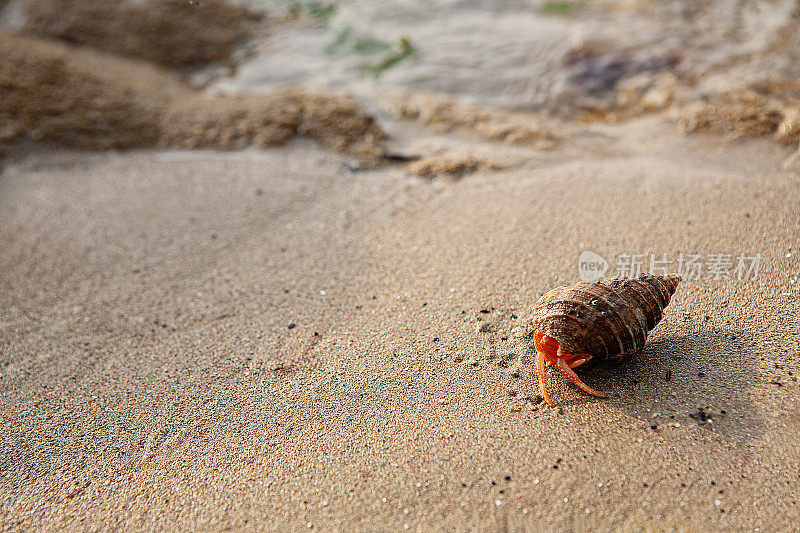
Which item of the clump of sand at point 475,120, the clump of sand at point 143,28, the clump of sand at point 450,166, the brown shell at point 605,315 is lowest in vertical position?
the clump of sand at point 450,166

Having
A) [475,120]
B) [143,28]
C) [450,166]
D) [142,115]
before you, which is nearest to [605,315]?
[450,166]

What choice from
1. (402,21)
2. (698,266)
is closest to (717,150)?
(698,266)

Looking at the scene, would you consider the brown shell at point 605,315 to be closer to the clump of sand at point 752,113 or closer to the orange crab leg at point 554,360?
the orange crab leg at point 554,360

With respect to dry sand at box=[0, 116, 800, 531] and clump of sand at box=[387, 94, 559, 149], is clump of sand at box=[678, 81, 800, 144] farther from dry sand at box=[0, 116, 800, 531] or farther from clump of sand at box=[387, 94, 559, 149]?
clump of sand at box=[387, 94, 559, 149]

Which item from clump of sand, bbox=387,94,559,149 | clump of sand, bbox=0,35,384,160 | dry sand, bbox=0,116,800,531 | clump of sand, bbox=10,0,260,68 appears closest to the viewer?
dry sand, bbox=0,116,800,531

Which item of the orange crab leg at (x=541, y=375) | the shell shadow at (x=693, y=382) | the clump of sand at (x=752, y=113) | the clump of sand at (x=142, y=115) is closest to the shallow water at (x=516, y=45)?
the clump of sand at (x=752, y=113)

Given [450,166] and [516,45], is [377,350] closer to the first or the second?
[450,166]

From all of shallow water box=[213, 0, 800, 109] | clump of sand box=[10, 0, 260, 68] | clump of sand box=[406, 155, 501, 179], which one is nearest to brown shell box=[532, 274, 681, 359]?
clump of sand box=[406, 155, 501, 179]

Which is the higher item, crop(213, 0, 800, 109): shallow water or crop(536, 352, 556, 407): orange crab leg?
crop(213, 0, 800, 109): shallow water
